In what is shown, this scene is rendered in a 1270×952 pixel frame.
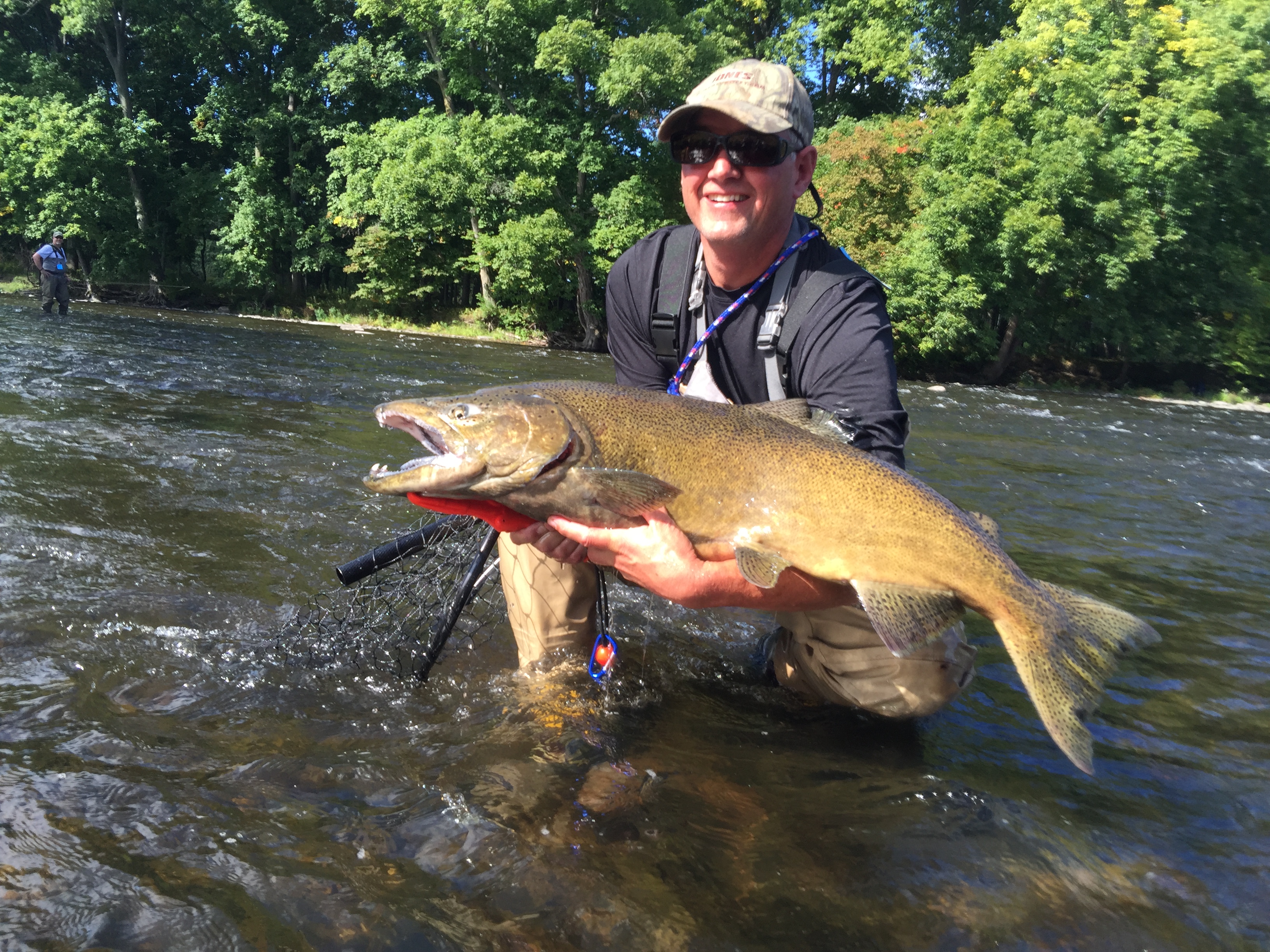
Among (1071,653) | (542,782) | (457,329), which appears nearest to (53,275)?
(457,329)

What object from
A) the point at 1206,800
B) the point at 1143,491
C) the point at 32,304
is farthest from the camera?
the point at 32,304

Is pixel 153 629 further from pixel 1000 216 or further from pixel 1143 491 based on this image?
pixel 1000 216

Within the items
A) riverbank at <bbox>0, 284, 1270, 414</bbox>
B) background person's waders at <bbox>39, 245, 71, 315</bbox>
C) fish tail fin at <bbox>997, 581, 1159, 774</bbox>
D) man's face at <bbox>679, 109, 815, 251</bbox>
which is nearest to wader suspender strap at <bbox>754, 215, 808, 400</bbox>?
man's face at <bbox>679, 109, 815, 251</bbox>

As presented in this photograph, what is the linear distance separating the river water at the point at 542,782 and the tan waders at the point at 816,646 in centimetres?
17

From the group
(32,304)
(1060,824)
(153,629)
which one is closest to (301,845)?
(153,629)

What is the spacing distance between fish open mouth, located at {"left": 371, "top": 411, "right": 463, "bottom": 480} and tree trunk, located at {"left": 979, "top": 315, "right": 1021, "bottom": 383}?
2954 centimetres

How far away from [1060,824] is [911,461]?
23.5 feet

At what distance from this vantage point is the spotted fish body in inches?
104

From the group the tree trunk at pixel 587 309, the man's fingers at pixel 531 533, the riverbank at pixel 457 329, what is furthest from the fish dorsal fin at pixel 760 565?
the tree trunk at pixel 587 309

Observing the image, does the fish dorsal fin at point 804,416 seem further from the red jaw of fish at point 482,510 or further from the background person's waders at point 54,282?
the background person's waders at point 54,282

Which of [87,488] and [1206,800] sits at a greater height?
[87,488]

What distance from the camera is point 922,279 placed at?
27.7 m

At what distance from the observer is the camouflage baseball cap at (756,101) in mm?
3281

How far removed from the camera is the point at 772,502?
2771mm
